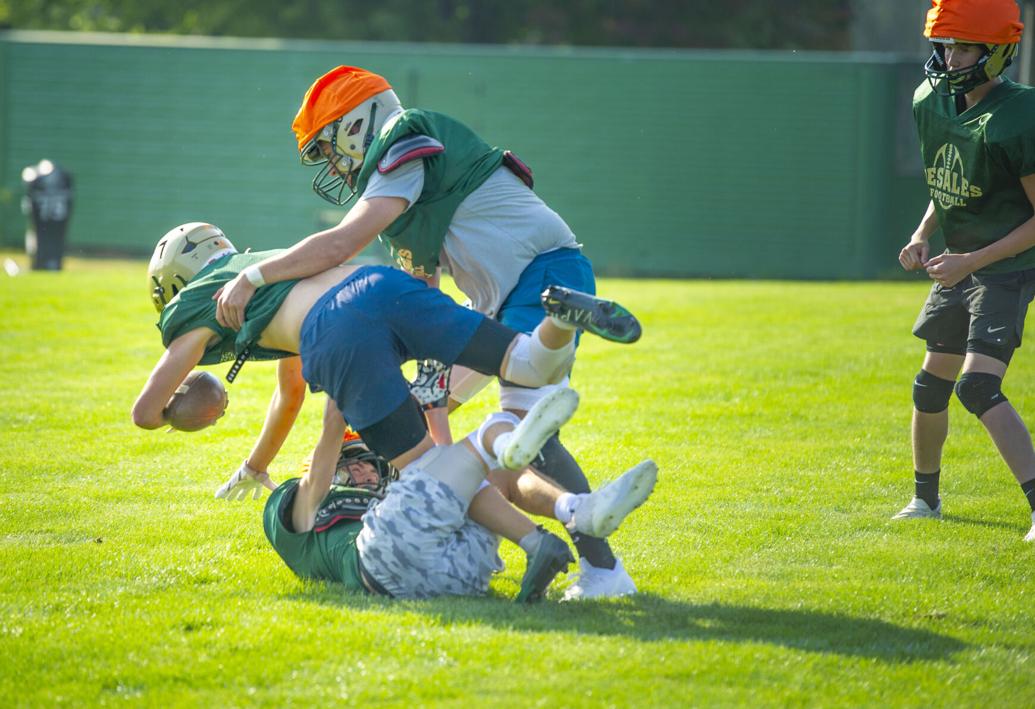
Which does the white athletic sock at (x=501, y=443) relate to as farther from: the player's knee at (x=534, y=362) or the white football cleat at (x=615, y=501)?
the white football cleat at (x=615, y=501)

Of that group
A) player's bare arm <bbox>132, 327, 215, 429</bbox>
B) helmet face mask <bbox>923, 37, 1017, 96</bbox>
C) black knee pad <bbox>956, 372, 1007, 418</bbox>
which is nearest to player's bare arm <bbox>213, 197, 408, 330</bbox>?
player's bare arm <bbox>132, 327, 215, 429</bbox>

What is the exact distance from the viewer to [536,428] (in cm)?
426

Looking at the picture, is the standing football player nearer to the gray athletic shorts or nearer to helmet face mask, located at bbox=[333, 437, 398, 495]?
the gray athletic shorts

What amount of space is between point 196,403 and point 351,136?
4.09 ft

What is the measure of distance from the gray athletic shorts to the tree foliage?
22.3m

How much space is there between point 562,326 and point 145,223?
18893mm

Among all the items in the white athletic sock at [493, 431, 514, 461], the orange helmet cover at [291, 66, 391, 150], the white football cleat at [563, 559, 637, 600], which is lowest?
the white football cleat at [563, 559, 637, 600]

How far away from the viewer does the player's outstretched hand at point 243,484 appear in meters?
6.12

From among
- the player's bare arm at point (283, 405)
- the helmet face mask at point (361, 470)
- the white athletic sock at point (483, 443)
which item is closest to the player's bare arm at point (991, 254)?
the white athletic sock at point (483, 443)

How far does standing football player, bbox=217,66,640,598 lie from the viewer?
4797mm

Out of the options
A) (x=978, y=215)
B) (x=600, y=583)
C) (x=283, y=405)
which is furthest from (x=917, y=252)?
(x=283, y=405)

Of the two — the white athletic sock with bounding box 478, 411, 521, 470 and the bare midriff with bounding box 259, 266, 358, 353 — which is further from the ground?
the bare midriff with bounding box 259, 266, 358, 353

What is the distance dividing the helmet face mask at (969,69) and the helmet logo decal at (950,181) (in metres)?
0.27

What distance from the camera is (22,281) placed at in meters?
15.6
